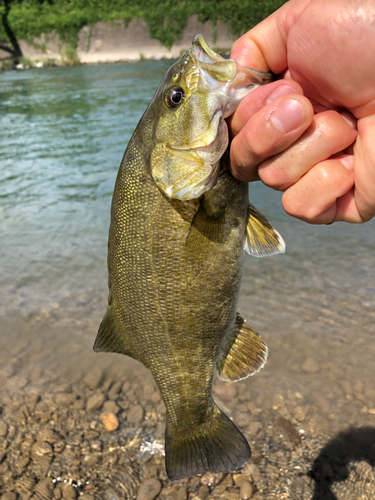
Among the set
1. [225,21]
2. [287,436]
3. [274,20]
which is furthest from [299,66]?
[225,21]

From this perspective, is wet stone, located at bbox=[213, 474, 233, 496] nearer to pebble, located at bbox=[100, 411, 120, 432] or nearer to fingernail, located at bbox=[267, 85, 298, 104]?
pebble, located at bbox=[100, 411, 120, 432]

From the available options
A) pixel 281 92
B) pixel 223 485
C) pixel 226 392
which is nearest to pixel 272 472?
pixel 223 485

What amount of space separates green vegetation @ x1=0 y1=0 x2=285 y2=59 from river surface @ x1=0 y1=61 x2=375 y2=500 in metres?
44.6

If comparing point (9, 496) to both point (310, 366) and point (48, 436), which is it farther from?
point (310, 366)

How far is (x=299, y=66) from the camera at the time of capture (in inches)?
75.9

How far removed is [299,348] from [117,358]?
196cm

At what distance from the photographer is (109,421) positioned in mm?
3701

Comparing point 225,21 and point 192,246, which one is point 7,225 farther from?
point 225,21

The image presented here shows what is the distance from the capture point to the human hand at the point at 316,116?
1724mm

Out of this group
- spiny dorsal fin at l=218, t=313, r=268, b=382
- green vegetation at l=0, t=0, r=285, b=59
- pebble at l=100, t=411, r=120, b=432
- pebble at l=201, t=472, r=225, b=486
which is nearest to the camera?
spiny dorsal fin at l=218, t=313, r=268, b=382

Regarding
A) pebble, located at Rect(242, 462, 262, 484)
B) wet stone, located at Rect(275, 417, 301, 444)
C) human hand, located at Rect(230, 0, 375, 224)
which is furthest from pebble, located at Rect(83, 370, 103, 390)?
human hand, located at Rect(230, 0, 375, 224)

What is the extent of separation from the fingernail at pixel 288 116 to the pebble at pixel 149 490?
2806 mm

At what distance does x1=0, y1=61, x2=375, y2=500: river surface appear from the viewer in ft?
12.5

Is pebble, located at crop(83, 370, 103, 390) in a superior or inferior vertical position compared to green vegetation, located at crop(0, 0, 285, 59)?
superior
